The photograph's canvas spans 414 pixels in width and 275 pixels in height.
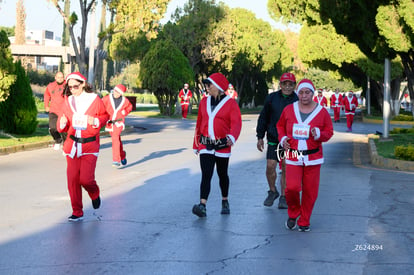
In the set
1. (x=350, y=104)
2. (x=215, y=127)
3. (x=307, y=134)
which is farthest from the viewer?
(x=350, y=104)

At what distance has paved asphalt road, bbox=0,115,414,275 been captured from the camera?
6.46 meters

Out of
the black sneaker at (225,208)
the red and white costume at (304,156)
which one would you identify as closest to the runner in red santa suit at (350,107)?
the black sneaker at (225,208)

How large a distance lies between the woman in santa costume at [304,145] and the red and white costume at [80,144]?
226cm

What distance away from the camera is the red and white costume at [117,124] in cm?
1455

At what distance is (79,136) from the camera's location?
8.62 metres

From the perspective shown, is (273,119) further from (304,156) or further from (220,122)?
(304,156)

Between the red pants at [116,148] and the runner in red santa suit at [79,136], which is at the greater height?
the runner in red santa suit at [79,136]

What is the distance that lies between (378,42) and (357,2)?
1520 mm

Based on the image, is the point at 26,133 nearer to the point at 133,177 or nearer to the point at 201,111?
the point at 133,177

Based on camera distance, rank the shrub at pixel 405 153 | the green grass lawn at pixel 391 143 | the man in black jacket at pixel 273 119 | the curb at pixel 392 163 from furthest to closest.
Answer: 1. the green grass lawn at pixel 391 143
2. the shrub at pixel 405 153
3. the curb at pixel 392 163
4. the man in black jacket at pixel 273 119

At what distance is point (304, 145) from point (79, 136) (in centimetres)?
264

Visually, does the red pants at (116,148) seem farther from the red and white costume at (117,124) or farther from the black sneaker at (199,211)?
the black sneaker at (199,211)

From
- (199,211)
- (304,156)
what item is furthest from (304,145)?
(199,211)

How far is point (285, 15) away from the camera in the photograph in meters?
27.3
